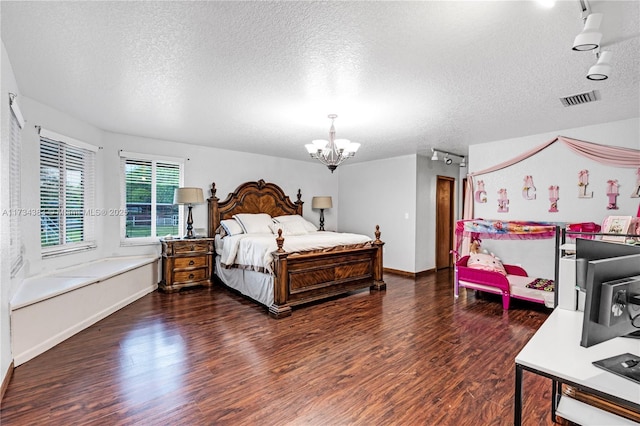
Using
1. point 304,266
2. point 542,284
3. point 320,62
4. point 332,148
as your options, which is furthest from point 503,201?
point 320,62

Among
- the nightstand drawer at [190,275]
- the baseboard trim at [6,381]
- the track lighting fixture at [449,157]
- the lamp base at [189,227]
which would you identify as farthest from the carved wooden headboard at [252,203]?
the baseboard trim at [6,381]

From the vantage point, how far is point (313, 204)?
22.1 feet

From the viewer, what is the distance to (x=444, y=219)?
6754 mm

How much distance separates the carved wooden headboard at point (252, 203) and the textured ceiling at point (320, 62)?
6.04 ft

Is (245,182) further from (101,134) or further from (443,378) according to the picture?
(443,378)

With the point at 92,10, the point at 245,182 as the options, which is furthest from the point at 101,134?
the point at 92,10

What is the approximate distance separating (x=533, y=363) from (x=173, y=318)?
11.5 ft

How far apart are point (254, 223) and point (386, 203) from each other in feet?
8.94

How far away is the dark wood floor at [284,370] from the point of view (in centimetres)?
191

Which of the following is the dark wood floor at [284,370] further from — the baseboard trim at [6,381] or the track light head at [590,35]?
the track light head at [590,35]

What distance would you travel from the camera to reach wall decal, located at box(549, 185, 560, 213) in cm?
418

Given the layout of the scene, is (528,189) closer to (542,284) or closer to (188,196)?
(542,284)

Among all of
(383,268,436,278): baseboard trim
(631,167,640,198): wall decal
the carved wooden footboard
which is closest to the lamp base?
the carved wooden footboard

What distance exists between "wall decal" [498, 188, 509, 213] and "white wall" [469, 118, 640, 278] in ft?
0.17
